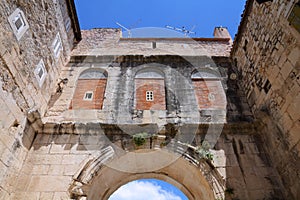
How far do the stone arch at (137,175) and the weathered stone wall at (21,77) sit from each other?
Answer: 1.41 m

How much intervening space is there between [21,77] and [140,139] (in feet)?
10.1

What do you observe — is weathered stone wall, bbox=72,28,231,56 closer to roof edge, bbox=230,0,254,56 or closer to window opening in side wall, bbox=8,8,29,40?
roof edge, bbox=230,0,254,56

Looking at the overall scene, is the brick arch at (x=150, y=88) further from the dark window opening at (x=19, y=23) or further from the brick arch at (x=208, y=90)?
the dark window opening at (x=19, y=23)

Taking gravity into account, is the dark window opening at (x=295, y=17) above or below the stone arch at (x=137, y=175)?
above

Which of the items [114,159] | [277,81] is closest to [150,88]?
[114,159]

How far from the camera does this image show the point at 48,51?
615cm

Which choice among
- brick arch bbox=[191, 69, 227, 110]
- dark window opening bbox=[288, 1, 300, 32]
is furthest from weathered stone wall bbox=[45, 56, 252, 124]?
dark window opening bbox=[288, 1, 300, 32]

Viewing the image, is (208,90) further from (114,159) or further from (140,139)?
(114,159)

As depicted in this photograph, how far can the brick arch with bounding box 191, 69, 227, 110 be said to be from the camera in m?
6.26

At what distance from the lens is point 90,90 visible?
6.70m

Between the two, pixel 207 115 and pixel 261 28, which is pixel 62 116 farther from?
pixel 261 28

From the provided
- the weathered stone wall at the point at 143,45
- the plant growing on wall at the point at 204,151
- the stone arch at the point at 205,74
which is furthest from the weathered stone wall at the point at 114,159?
the weathered stone wall at the point at 143,45

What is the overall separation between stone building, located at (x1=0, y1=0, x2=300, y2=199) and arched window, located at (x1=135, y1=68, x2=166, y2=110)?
31 mm

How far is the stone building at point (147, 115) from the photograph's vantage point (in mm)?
4363
